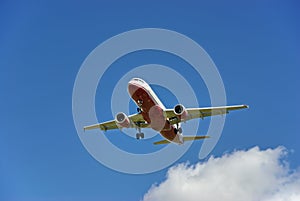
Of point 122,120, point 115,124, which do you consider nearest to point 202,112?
point 122,120

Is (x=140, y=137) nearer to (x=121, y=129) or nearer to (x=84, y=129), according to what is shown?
(x=121, y=129)

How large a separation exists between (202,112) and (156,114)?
7832 millimetres

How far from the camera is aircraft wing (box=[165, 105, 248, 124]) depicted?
249 ft

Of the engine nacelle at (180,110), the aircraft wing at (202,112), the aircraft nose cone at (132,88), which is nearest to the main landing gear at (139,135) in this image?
the aircraft wing at (202,112)

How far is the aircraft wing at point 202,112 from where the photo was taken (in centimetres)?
7575

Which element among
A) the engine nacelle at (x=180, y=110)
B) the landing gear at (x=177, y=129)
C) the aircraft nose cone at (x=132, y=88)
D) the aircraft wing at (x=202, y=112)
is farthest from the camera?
the landing gear at (x=177, y=129)

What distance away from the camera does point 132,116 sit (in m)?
79.2

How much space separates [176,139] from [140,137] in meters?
5.53

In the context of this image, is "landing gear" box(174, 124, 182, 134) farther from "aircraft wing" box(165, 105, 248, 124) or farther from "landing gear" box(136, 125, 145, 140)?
"landing gear" box(136, 125, 145, 140)

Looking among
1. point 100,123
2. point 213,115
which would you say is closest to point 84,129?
point 100,123

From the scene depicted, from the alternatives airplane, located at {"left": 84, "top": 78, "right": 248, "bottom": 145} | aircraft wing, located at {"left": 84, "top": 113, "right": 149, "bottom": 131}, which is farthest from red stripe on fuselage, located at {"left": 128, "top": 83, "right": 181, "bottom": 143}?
aircraft wing, located at {"left": 84, "top": 113, "right": 149, "bottom": 131}

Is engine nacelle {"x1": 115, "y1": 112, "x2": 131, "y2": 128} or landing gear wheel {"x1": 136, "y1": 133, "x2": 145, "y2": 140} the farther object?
landing gear wheel {"x1": 136, "y1": 133, "x2": 145, "y2": 140}

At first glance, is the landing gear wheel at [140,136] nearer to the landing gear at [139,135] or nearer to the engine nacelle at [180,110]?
the landing gear at [139,135]

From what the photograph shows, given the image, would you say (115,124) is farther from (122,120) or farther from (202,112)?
(202,112)
